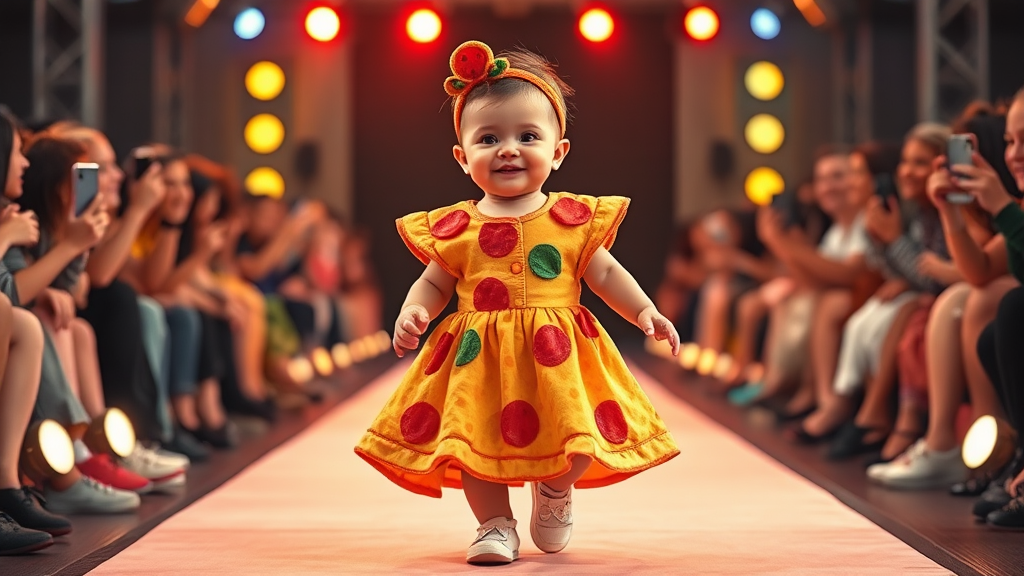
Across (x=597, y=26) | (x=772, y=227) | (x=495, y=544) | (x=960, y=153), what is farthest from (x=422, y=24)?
(x=495, y=544)

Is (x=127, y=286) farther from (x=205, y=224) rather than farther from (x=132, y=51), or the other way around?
(x=132, y=51)

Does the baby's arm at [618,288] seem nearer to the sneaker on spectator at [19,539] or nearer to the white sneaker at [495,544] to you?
the white sneaker at [495,544]

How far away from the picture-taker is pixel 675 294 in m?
8.66

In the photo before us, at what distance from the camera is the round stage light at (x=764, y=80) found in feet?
34.2

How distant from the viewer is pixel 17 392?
8.72ft

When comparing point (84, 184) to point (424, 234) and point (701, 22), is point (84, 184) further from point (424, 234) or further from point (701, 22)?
point (701, 22)

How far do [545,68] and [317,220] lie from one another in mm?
5095

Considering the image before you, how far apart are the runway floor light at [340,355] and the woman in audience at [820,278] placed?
10.0 feet

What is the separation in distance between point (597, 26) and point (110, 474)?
5.74 m

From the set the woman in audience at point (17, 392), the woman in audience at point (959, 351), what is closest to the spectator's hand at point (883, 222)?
the woman in audience at point (959, 351)

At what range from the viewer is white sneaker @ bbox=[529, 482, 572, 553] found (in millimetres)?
2492

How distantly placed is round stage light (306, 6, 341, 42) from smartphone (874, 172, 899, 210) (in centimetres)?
450

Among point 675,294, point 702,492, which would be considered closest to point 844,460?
point 702,492

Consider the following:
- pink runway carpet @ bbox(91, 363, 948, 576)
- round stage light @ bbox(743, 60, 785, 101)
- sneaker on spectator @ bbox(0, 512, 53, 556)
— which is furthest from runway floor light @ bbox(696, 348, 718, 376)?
sneaker on spectator @ bbox(0, 512, 53, 556)
